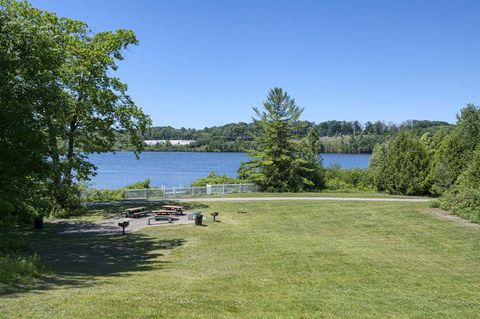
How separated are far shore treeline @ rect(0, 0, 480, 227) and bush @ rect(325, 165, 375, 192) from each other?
118mm

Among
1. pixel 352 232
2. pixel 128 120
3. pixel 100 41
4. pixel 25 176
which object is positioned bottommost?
pixel 352 232

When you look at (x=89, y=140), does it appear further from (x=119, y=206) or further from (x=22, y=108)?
(x=22, y=108)

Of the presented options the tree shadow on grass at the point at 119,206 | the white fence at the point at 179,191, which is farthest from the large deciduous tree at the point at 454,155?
the tree shadow on grass at the point at 119,206

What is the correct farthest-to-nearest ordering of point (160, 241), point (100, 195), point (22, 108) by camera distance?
point (100, 195)
point (160, 241)
point (22, 108)

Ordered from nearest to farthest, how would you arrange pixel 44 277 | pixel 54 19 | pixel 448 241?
1. pixel 44 277
2. pixel 448 241
3. pixel 54 19

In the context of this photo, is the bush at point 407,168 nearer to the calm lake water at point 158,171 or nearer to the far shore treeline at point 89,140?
the far shore treeline at point 89,140

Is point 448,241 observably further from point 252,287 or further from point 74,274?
point 74,274

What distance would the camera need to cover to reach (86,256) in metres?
16.8

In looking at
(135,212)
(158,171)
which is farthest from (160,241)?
(158,171)

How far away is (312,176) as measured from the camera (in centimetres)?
4406

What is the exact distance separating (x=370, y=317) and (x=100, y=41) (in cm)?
2767

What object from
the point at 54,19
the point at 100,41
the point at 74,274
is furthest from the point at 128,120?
the point at 74,274

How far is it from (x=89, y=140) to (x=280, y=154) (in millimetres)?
18425

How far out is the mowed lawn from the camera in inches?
366
